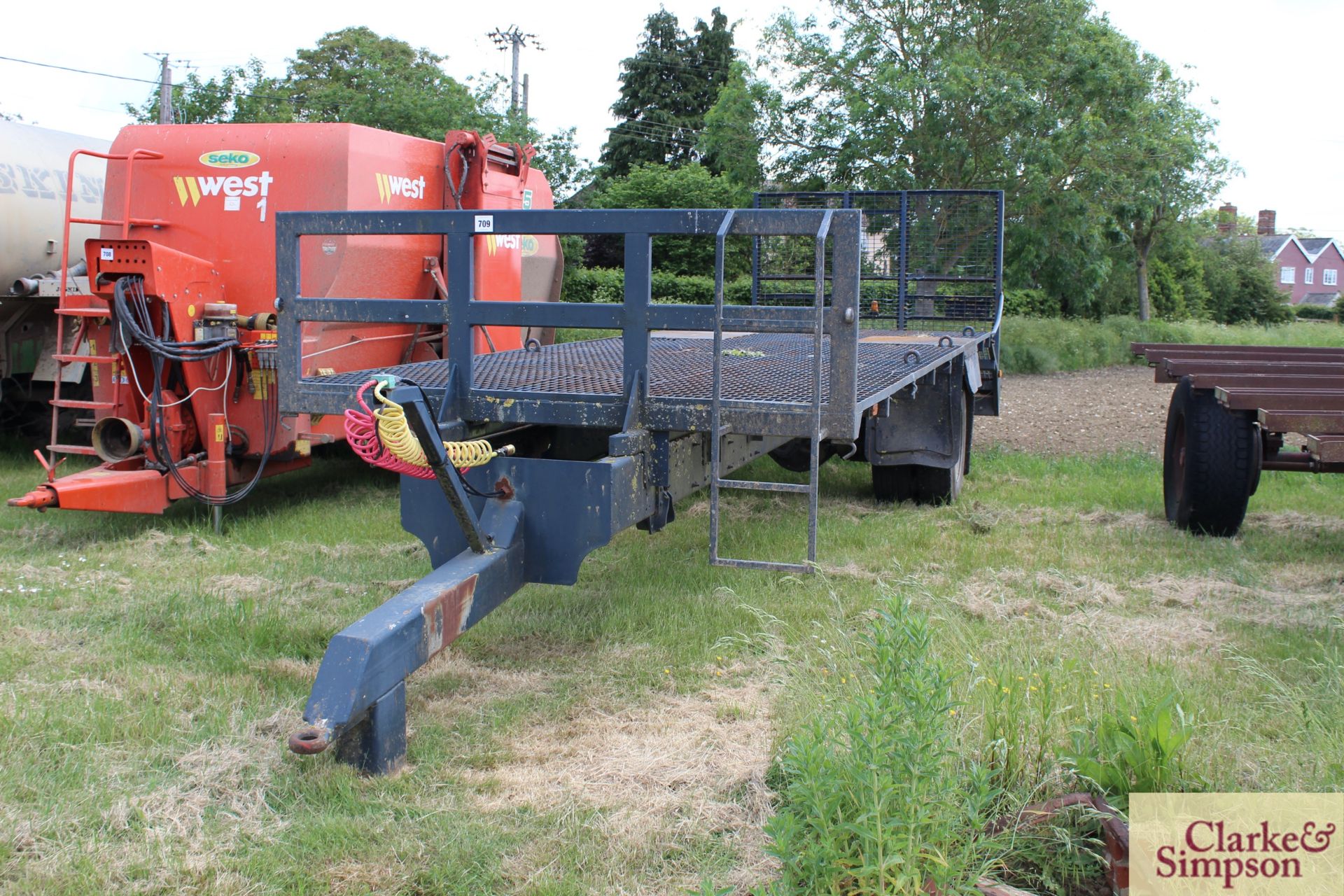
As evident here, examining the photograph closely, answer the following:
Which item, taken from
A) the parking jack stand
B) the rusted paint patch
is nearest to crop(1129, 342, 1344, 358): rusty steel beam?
the rusted paint patch

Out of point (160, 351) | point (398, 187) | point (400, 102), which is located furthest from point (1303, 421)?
point (400, 102)

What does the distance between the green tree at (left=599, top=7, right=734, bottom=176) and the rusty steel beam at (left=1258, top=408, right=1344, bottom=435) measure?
3438 centimetres

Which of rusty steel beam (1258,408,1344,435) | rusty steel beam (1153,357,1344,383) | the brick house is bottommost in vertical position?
rusty steel beam (1258,408,1344,435)

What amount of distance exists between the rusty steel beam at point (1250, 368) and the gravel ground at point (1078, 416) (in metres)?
2.70

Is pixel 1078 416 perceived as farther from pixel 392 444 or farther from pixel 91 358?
pixel 392 444

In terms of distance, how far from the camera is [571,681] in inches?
168

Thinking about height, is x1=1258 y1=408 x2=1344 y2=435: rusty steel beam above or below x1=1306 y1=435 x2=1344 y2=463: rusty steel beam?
above

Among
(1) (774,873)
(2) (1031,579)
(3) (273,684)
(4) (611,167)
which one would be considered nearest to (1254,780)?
(1) (774,873)

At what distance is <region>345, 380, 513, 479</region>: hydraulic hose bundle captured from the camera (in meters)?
3.54

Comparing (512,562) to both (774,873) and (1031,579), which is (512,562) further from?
(1031,579)

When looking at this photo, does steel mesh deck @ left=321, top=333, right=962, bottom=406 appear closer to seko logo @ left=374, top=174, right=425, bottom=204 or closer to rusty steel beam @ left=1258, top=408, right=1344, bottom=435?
seko logo @ left=374, top=174, right=425, bottom=204

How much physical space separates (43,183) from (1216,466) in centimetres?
900

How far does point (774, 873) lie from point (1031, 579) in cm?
334

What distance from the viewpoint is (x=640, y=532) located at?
273 inches
